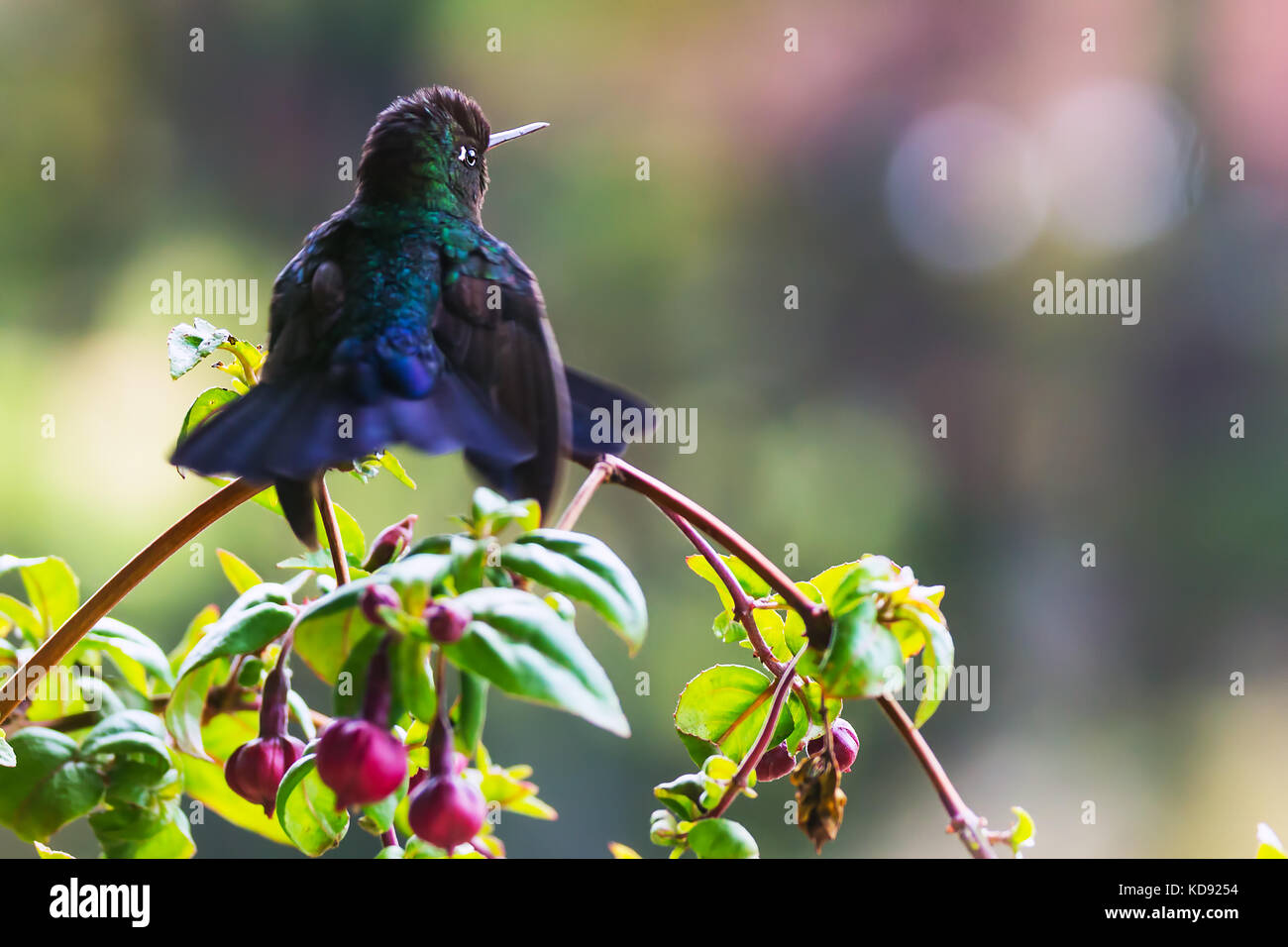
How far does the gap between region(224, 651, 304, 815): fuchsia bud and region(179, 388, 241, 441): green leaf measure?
0.56 ft

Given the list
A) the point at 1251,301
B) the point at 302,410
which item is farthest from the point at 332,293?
the point at 1251,301

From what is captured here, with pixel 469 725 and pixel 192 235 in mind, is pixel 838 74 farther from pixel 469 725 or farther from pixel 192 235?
pixel 469 725

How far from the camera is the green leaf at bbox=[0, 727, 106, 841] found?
1.86ft

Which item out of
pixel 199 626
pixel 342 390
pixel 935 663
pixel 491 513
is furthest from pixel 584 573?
pixel 199 626

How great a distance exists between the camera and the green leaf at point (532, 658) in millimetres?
338

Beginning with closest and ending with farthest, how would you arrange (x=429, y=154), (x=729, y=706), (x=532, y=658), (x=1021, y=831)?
(x=532, y=658) < (x=1021, y=831) < (x=729, y=706) < (x=429, y=154)

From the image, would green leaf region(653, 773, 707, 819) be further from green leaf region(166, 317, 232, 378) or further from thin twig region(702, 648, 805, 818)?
green leaf region(166, 317, 232, 378)

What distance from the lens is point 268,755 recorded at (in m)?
0.50

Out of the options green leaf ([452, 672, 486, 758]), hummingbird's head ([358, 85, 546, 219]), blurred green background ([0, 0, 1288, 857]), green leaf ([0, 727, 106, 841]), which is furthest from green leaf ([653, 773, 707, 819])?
blurred green background ([0, 0, 1288, 857])

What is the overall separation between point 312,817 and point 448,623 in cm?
21

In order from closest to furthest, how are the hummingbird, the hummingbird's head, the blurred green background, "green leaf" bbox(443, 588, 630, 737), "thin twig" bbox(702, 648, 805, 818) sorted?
"green leaf" bbox(443, 588, 630, 737), "thin twig" bbox(702, 648, 805, 818), the hummingbird, the hummingbird's head, the blurred green background

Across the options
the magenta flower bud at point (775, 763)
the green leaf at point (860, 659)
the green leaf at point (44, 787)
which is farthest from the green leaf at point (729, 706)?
the green leaf at point (44, 787)

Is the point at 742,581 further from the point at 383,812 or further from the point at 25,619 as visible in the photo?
the point at 25,619

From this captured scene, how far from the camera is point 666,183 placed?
3.01 metres
